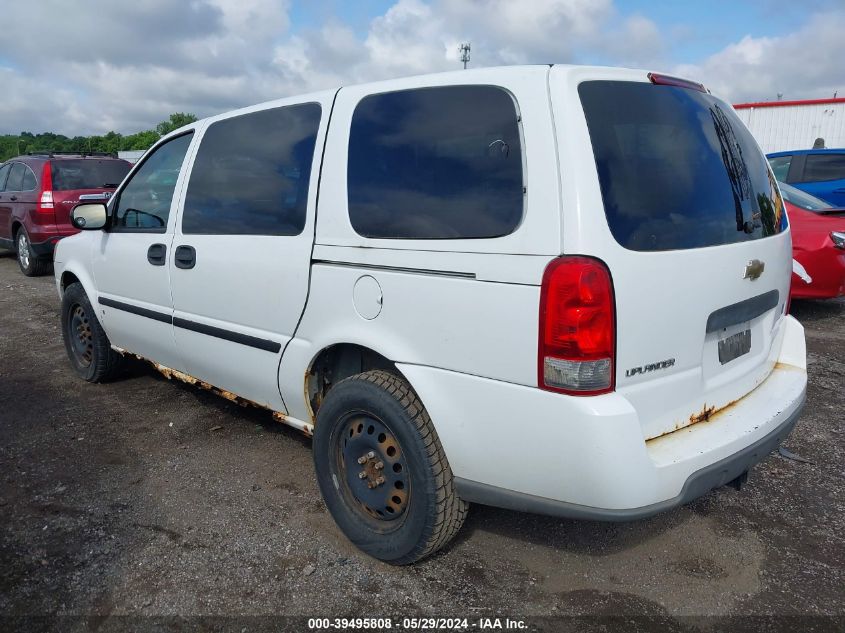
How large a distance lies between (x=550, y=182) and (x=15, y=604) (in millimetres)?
2431

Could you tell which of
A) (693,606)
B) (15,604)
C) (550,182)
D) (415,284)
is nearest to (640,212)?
(550,182)

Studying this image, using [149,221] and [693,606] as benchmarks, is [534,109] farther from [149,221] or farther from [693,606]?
[149,221]

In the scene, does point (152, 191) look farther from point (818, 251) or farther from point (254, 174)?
point (818, 251)

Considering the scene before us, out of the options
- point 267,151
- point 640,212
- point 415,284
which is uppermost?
point 267,151

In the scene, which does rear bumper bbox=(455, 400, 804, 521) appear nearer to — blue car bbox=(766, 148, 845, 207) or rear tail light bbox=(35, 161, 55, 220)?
blue car bbox=(766, 148, 845, 207)

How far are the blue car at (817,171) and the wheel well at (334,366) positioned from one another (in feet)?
28.3

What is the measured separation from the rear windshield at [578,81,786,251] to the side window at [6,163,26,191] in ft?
33.9

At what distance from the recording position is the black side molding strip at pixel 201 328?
315cm

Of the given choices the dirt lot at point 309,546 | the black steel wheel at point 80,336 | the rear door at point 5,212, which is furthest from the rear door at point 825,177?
the rear door at point 5,212

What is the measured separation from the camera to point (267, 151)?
3.24 m

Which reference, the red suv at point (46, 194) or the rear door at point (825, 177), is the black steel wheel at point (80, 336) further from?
the rear door at point (825, 177)

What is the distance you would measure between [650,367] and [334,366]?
139 cm

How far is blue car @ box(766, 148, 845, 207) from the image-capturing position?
31.0 ft

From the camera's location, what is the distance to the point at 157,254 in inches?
149
